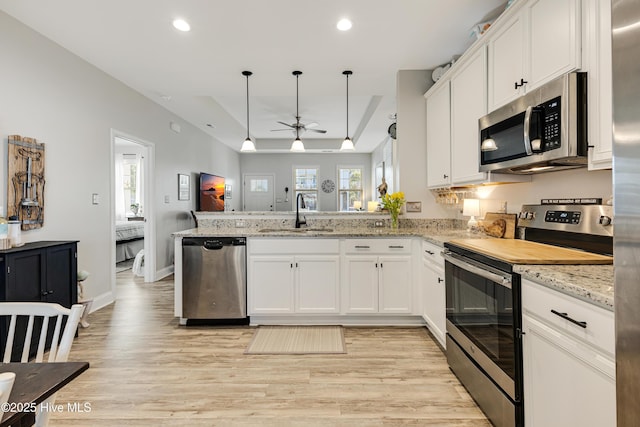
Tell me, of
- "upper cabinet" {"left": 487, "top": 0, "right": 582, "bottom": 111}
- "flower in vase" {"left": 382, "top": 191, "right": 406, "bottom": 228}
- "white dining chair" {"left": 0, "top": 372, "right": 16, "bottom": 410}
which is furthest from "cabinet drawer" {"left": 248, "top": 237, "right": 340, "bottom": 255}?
"white dining chair" {"left": 0, "top": 372, "right": 16, "bottom": 410}

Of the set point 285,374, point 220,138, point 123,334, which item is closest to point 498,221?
point 285,374

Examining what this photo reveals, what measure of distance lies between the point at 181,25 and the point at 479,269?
2908mm

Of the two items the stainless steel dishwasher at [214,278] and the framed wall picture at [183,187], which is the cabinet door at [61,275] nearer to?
the stainless steel dishwasher at [214,278]

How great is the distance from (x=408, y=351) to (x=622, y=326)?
6.87 ft

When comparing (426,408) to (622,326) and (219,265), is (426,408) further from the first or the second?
(219,265)

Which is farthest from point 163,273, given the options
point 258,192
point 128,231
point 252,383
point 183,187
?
point 258,192

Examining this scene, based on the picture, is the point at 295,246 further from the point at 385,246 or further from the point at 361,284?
the point at 385,246

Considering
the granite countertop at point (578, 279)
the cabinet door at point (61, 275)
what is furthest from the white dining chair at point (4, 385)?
the cabinet door at point (61, 275)

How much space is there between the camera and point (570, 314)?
47.6 inches

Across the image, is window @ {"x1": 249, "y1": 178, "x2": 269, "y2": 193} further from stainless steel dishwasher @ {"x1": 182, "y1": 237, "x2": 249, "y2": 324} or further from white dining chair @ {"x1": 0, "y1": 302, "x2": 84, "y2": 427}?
white dining chair @ {"x1": 0, "y1": 302, "x2": 84, "y2": 427}

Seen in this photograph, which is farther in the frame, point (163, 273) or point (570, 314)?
point (163, 273)

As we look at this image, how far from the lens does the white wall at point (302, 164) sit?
973 cm

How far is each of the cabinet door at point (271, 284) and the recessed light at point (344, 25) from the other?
2.05 meters

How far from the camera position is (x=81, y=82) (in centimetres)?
342
